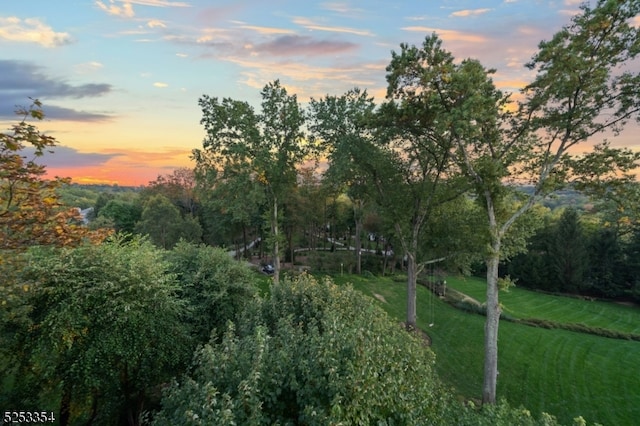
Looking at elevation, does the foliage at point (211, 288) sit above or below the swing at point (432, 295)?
above

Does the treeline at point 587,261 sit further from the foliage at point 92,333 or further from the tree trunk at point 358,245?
the foliage at point 92,333

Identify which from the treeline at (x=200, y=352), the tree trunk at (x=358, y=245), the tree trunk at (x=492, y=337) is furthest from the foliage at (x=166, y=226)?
the tree trunk at (x=492, y=337)

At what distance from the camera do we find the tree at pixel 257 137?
67.6ft

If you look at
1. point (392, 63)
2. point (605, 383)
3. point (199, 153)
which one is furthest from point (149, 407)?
point (605, 383)

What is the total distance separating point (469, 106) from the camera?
1238 cm

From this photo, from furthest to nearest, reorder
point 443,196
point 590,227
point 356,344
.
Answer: point 590,227, point 443,196, point 356,344

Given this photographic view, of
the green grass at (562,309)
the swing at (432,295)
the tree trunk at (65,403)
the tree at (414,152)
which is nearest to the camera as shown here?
the tree trunk at (65,403)

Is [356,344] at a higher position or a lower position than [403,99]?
lower

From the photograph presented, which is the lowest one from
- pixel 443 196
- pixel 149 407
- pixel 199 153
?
pixel 149 407

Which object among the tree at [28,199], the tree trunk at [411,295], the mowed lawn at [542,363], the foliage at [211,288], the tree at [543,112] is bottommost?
the mowed lawn at [542,363]

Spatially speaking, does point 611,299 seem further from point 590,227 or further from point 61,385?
point 61,385

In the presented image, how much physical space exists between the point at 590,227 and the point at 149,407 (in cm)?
6135

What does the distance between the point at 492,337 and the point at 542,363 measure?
8329 mm

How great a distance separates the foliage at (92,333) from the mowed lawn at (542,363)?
13324 millimetres
